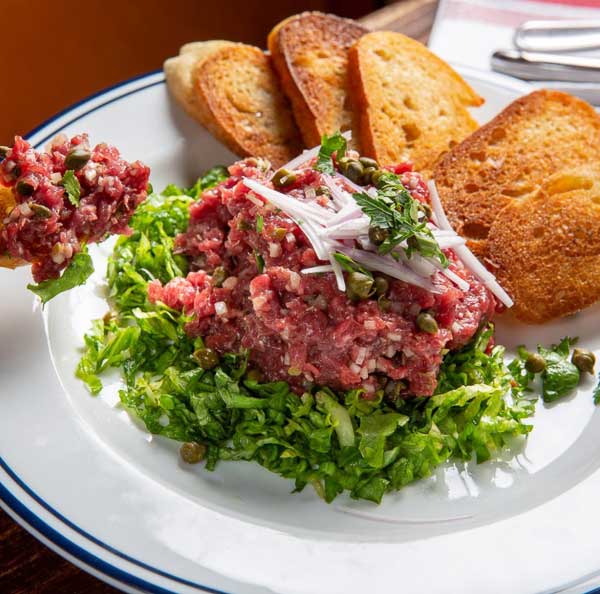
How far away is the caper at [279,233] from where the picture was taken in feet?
11.5

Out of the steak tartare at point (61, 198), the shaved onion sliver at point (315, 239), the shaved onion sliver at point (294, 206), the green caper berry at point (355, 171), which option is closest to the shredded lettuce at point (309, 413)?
the steak tartare at point (61, 198)

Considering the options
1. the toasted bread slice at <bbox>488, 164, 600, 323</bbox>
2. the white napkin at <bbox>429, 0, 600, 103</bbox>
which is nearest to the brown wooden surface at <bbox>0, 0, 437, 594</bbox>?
the white napkin at <bbox>429, 0, 600, 103</bbox>

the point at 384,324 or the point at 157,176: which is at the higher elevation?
the point at 384,324

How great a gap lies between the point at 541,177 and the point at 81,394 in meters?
2.81

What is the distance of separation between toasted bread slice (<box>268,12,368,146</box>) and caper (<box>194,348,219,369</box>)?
1.70 meters

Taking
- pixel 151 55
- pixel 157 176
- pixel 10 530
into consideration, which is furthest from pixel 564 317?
pixel 151 55

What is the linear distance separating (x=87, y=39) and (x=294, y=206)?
13.1 ft

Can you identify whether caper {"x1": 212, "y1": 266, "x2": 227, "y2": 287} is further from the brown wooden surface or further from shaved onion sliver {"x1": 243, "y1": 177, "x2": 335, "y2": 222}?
the brown wooden surface

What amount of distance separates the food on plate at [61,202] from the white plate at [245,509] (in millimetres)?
390

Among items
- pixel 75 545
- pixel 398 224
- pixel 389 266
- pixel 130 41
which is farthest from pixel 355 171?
pixel 130 41

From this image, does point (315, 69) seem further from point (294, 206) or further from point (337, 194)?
point (294, 206)

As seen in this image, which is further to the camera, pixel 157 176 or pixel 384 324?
pixel 157 176

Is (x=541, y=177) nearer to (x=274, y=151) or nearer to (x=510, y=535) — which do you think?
(x=274, y=151)

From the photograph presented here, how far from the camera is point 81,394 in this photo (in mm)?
3652
